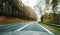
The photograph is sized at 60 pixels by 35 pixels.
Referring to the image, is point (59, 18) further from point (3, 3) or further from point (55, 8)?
point (3, 3)

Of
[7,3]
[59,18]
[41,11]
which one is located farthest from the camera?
[41,11]

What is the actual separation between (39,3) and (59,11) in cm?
5244

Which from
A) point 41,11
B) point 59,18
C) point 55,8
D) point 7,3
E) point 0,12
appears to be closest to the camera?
point 59,18

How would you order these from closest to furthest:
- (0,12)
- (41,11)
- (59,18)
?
(59,18) < (0,12) < (41,11)

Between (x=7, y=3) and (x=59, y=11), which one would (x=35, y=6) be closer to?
(x=7, y=3)

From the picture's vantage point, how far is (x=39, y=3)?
327 feet

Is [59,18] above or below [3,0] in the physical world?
below

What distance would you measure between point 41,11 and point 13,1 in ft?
54.1

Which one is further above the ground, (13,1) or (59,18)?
(13,1)

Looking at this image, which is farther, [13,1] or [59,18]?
[13,1]

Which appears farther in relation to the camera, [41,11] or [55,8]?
[41,11]

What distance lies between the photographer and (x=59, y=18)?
4391cm

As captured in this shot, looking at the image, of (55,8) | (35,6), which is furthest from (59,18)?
(35,6)

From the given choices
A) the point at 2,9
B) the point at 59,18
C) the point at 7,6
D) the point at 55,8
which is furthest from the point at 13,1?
the point at 59,18
